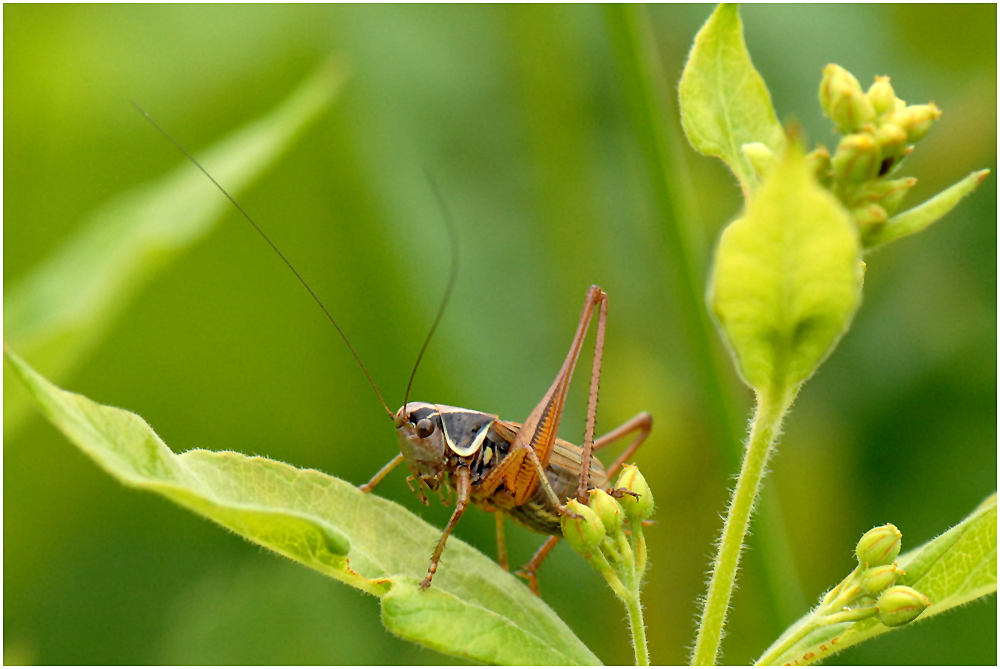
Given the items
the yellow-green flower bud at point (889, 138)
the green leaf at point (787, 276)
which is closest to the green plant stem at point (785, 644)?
the green leaf at point (787, 276)

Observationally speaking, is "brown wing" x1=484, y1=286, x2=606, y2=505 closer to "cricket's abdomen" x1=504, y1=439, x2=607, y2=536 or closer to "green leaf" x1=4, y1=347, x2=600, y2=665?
"cricket's abdomen" x1=504, y1=439, x2=607, y2=536

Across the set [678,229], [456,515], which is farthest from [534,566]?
[678,229]

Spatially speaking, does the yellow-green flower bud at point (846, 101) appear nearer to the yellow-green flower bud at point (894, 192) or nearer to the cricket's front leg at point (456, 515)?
the yellow-green flower bud at point (894, 192)

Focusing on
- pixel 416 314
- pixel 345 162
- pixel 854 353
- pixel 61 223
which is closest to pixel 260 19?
pixel 345 162

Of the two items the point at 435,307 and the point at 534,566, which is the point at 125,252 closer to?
the point at 534,566

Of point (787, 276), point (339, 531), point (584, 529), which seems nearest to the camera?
point (787, 276)
